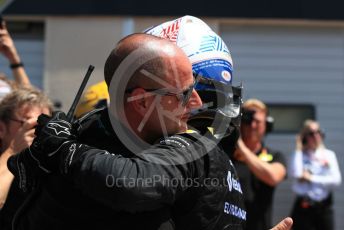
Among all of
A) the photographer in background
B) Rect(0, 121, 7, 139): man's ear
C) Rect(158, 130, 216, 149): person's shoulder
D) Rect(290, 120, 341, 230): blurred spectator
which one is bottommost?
Rect(290, 120, 341, 230): blurred spectator

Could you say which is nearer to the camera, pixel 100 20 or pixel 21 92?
pixel 21 92

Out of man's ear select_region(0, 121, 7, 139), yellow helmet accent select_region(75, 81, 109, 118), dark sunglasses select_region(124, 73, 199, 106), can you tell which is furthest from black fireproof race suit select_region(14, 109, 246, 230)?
yellow helmet accent select_region(75, 81, 109, 118)

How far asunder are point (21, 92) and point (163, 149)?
1.57m

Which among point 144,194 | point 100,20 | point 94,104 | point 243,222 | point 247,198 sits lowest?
point 247,198

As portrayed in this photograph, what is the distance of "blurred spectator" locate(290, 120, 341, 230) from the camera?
635 cm

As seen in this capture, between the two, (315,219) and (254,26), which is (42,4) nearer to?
(254,26)

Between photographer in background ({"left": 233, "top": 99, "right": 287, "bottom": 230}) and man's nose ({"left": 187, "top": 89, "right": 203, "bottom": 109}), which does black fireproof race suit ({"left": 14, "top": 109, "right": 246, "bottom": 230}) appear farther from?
photographer in background ({"left": 233, "top": 99, "right": 287, "bottom": 230})

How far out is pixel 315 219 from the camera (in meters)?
6.34

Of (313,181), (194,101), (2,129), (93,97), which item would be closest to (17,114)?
(2,129)

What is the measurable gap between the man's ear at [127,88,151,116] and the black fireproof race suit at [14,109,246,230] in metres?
0.10

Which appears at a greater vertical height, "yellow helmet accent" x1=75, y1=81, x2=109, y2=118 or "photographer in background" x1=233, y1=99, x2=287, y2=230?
"yellow helmet accent" x1=75, y1=81, x2=109, y2=118

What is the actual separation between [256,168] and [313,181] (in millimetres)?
1804

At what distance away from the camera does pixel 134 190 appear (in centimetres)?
147

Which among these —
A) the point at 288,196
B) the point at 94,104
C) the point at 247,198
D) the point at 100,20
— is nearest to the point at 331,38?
the point at 288,196
